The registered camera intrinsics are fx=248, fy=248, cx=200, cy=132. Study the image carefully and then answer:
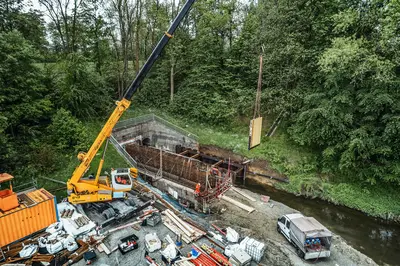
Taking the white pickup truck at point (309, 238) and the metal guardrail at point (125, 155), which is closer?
the white pickup truck at point (309, 238)

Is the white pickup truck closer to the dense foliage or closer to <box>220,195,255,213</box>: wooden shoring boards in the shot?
<box>220,195,255,213</box>: wooden shoring boards

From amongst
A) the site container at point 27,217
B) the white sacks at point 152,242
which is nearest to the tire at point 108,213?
the site container at point 27,217

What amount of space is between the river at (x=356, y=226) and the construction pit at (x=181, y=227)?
180cm

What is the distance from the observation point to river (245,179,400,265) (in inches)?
585

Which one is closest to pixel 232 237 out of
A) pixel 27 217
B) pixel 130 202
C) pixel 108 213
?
pixel 130 202

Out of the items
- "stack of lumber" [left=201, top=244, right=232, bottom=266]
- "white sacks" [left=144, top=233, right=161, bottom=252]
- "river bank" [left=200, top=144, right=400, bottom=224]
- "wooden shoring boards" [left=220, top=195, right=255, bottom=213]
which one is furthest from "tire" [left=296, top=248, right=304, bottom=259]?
"river bank" [left=200, top=144, right=400, bottom=224]

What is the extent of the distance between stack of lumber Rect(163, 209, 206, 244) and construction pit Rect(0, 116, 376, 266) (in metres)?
0.05

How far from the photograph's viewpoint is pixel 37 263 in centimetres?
1105

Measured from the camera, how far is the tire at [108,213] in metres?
14.2

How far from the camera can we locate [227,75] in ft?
110

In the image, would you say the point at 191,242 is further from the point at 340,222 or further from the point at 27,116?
the point at 27,116

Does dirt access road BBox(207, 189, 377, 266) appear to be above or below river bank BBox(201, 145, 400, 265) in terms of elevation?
above

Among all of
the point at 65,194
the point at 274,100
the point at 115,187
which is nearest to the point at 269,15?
the point at 274,100

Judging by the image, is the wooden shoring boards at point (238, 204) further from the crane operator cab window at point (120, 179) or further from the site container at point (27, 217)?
the site container at point (27, 217)
